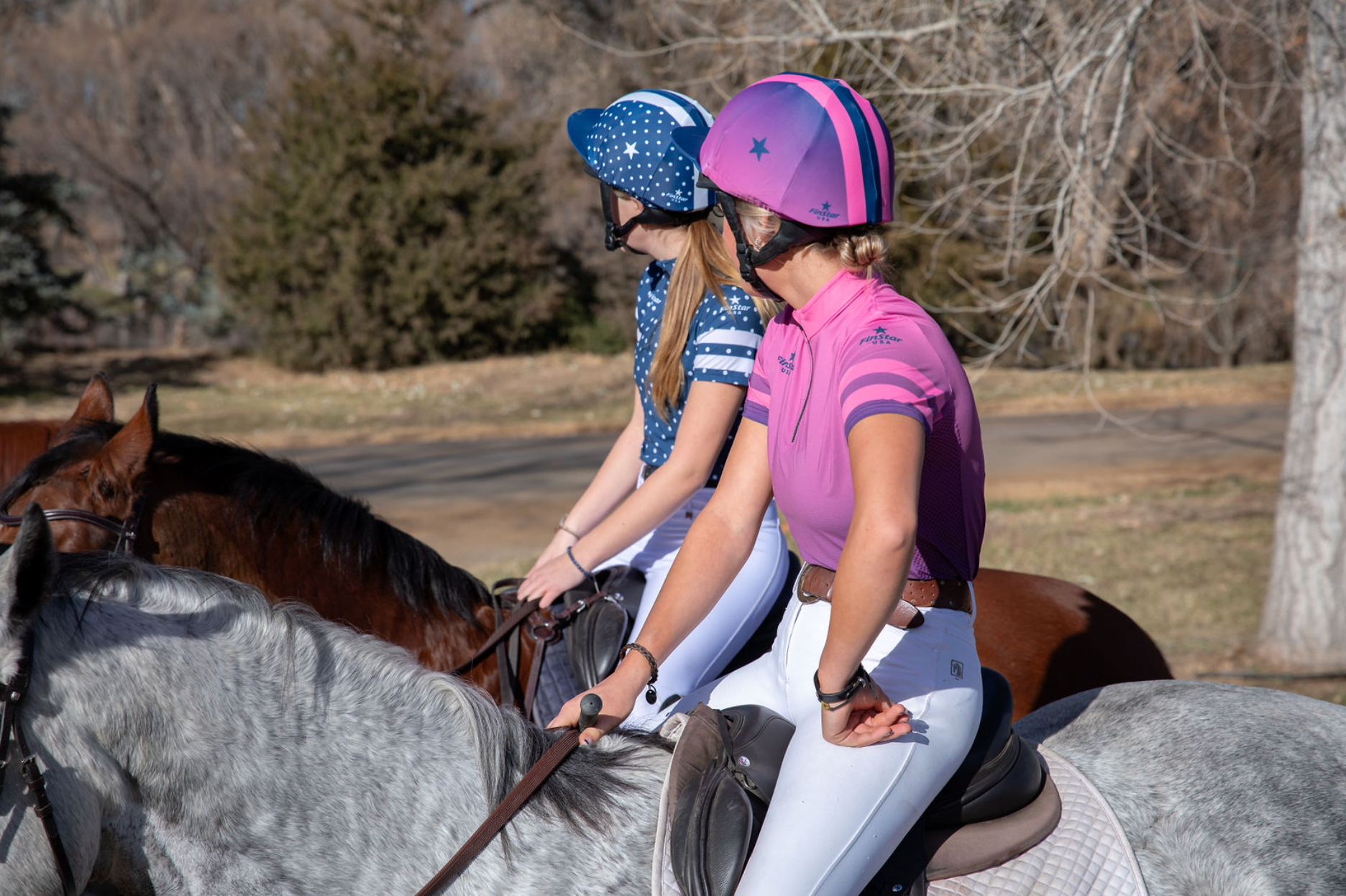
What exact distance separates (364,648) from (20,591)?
0.55 metres

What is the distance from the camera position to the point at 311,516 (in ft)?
10.3

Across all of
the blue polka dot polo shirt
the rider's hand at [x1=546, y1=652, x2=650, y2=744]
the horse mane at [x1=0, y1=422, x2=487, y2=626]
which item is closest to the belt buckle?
the rider's hand at [x1=546, y1=652, x2=650, y2=744]

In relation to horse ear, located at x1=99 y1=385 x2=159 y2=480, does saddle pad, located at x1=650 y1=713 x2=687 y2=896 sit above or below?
below

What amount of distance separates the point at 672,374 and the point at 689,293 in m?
0.23

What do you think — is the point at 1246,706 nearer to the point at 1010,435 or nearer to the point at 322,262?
the point at 1010,435

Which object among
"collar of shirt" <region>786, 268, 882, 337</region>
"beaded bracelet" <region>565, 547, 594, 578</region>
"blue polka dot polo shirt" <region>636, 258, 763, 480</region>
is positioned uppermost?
"collar of shirt" <region>786, 268, 882, 337</region>

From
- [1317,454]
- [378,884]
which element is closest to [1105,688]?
[378,884]

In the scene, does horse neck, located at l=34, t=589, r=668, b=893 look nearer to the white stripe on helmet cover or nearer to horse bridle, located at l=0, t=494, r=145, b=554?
horse bridle, located at l=0, t=494, r=145, b=554

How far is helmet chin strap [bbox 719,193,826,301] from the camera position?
1.92 meters

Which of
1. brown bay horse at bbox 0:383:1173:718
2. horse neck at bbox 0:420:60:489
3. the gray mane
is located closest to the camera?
the gray mane

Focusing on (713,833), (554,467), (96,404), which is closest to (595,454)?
(554,467)

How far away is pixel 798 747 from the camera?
1.83 meters

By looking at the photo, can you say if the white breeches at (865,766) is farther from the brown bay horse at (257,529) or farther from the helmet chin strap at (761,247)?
the brown bay horse at (257,529)

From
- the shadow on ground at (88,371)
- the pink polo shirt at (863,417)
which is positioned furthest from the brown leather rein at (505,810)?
the shadow on ground at (88,371)
